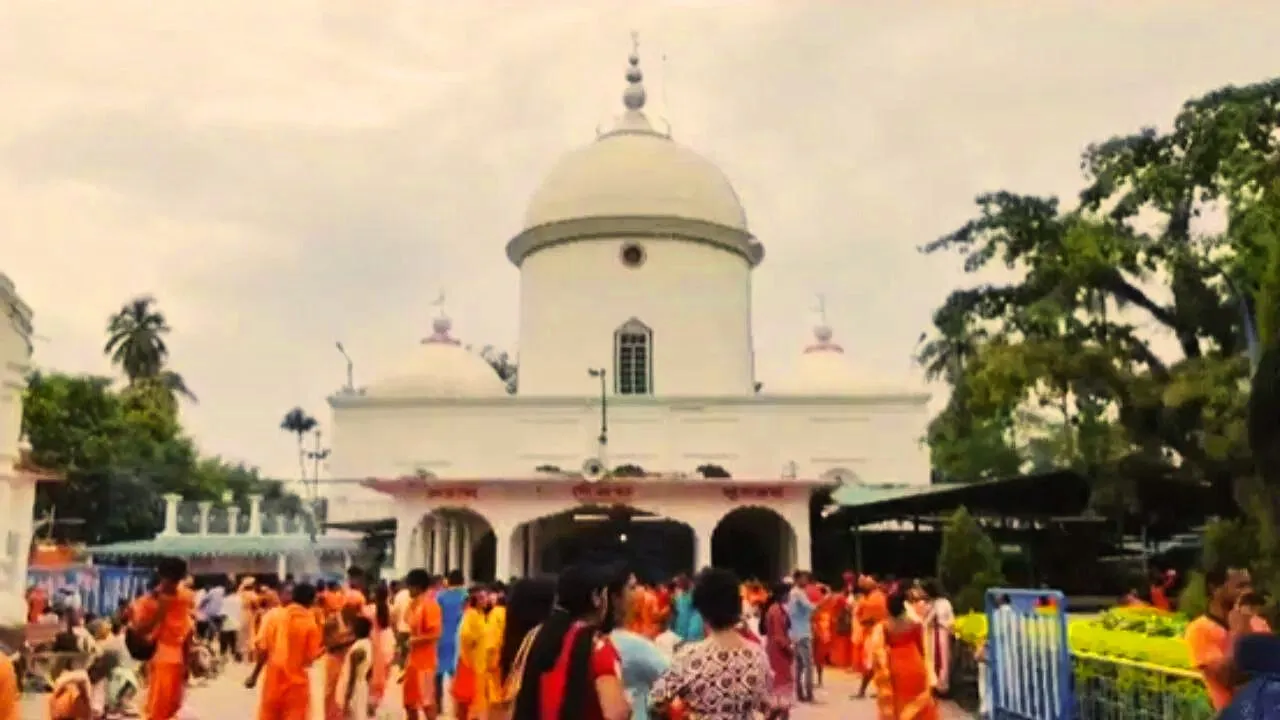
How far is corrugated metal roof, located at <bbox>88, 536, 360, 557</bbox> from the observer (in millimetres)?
33594

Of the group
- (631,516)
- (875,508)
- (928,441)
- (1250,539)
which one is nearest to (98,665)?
(1250,539)

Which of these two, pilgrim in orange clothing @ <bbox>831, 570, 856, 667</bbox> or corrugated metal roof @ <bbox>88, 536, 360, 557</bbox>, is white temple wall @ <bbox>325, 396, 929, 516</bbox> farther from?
pilgrim in orange clothing @ <bbox>831, 570, 856, 667</bbox>

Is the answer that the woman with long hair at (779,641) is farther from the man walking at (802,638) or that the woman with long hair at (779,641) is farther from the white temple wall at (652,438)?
the white temple wall at (652,438)

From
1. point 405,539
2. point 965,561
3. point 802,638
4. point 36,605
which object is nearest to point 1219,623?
point 802,638

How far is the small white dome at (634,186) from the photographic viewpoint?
3650cm

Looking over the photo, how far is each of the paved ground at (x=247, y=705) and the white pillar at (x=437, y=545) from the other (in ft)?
37.8

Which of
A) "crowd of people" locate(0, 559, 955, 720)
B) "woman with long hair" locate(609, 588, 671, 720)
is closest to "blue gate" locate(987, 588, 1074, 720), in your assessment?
"crowd of people" locate(0, 559, 955, 720)

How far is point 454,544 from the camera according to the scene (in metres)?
30.6

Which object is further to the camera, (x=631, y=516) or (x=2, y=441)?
(x=631, y=516)

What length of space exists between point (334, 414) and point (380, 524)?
13.7ft

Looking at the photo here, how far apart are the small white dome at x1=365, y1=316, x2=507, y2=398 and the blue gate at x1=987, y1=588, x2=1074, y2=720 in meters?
26.8

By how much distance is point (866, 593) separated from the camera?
619 inches

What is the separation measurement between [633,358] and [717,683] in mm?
32452

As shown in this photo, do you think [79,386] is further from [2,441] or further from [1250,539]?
[1250,539]
